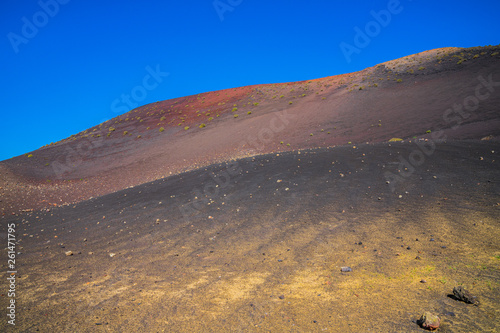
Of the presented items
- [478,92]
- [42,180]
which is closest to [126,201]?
[42,180]

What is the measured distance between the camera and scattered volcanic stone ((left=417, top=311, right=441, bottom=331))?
3404 mm

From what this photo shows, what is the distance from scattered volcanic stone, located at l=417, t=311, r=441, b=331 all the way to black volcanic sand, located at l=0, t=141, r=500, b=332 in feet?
0.36

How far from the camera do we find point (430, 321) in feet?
11.2

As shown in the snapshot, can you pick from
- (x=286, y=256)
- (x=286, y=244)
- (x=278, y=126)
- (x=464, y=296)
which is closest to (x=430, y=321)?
(x=464, y=296)

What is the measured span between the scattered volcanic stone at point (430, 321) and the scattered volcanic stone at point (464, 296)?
2.41 feet

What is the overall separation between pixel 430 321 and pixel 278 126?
28.4 meters

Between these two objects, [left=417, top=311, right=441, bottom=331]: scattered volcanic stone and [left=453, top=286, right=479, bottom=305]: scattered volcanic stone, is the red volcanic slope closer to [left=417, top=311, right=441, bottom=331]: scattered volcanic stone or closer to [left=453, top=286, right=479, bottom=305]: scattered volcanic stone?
[left=453, top=286, right=479, bottom=305]: scattered volcanic stone

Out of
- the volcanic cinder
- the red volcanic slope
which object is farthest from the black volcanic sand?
the red volcanic slope

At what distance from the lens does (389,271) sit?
197 inches

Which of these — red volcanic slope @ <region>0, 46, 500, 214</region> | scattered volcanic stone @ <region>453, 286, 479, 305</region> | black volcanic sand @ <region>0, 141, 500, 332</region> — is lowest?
scattered volcanic stone @ <region>453, 286, 479, 305</region>

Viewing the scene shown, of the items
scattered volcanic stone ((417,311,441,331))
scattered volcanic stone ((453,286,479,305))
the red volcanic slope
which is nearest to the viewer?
scattered volcanic stone ((417,311,441,331))

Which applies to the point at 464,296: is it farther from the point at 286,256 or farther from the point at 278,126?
the point at 278,126

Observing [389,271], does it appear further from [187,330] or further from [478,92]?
[478,92]

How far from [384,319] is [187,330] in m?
2.68
